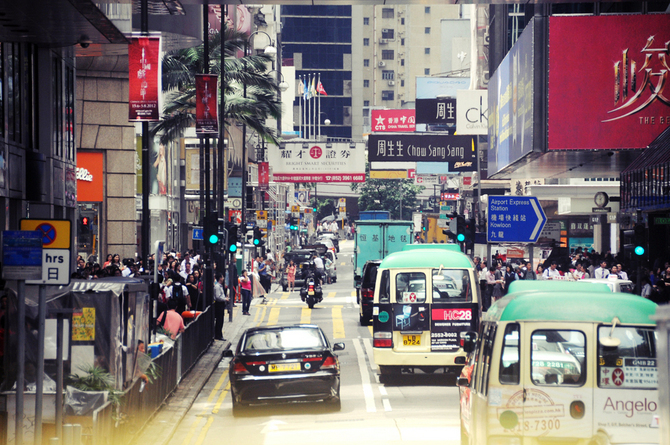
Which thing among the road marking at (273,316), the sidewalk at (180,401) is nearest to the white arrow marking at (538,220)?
the road marking at (273,316)

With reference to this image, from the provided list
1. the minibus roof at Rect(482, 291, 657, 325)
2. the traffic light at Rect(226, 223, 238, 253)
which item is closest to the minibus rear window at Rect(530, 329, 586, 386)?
the minibus roof at Rect(482, 291, 657, 325)

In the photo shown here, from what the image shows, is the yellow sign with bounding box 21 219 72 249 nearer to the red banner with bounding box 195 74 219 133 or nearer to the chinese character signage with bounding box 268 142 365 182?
the red banner with bounding box 195 74 219 133

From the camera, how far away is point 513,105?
118ft

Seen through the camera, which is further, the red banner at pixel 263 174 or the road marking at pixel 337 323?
the red banner at pixel 263 174

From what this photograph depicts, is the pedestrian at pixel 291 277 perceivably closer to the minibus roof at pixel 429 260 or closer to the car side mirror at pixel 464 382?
the minibus roof at pixel 429 260

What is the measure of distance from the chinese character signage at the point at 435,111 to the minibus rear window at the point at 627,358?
4893 centimetres

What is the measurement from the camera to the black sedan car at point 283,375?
14617mm

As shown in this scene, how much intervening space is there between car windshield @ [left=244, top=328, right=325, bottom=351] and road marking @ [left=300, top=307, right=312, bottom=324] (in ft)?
51.6

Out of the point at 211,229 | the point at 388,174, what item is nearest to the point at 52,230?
the point at 211,229

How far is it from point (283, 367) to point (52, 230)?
5.62m

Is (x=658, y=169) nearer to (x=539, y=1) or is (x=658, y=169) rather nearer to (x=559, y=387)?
(x=539, y=1)

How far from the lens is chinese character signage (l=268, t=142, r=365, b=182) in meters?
53.3

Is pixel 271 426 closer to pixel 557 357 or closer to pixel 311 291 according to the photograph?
pixel 557 357

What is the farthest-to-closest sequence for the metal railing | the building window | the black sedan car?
the building window → the black sedan car → the metal railing
